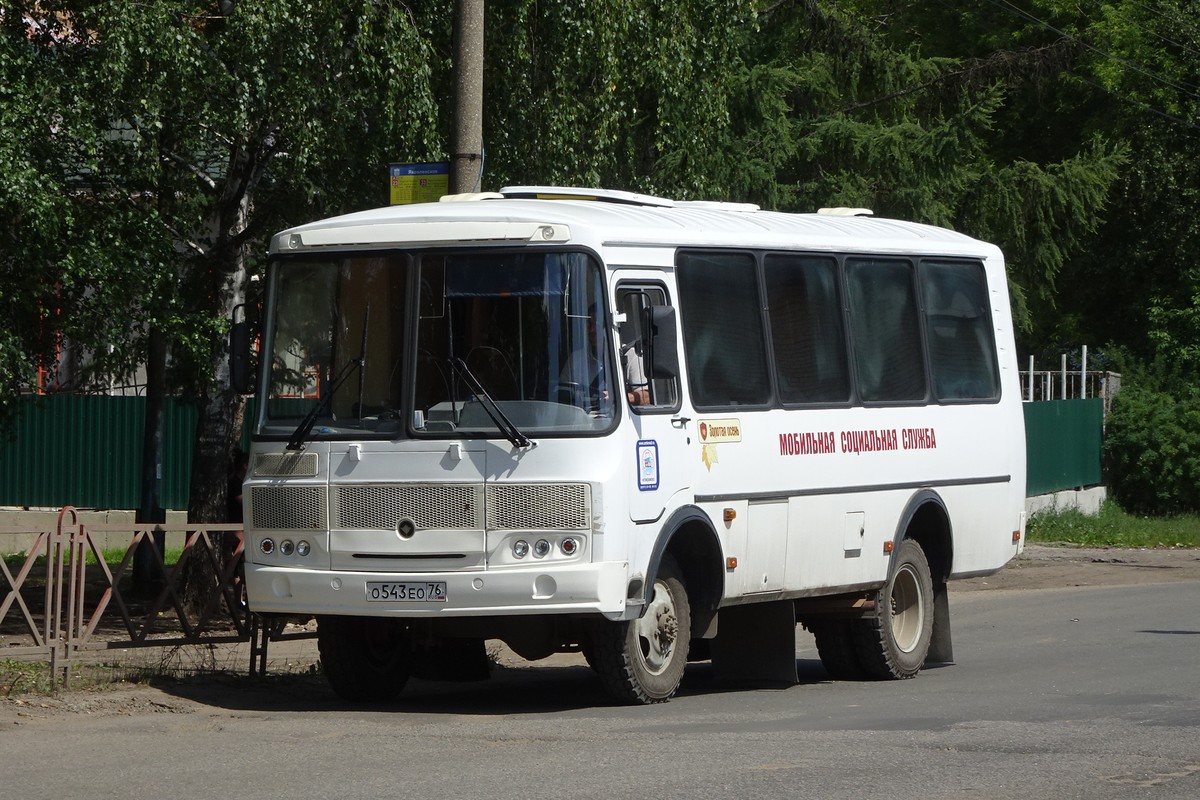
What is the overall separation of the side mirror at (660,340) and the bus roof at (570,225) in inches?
18.8

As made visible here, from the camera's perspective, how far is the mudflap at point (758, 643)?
40.6ft

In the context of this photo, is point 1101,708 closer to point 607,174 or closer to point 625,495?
point 625,495

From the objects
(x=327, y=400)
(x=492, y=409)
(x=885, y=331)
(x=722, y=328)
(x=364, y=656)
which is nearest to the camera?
(x=492, y=409)

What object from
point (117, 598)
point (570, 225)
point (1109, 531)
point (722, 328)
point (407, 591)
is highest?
point (570, 225)

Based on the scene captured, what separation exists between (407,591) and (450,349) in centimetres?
138

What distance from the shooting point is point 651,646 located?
10.9 metres

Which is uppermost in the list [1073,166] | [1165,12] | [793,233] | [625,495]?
[1165,12]

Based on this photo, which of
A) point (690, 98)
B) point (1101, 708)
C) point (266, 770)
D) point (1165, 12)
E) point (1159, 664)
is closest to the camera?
point (266, 770)

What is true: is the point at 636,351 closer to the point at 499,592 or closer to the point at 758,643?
the point at 499,592

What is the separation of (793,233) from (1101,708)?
12.3 feet

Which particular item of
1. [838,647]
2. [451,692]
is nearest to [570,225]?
[451,692]

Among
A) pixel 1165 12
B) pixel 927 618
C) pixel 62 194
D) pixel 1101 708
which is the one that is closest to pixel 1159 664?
pixel 927 618

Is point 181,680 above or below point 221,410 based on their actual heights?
below

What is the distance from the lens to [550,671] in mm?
13742
